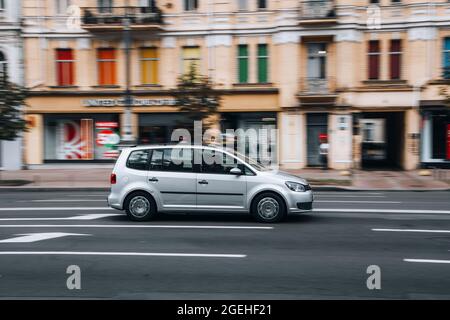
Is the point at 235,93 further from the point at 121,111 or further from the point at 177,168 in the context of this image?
the point at 177,168

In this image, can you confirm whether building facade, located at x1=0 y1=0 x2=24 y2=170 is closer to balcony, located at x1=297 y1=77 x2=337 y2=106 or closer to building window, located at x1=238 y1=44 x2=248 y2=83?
building window, located at x1=238 y1=44 x2=248 y2=83

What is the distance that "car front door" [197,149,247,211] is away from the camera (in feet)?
38.7

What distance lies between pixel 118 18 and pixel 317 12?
10.4m

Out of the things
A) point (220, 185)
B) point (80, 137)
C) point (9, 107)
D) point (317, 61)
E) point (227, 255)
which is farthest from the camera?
point (80, 137)

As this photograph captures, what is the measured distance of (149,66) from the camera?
1164 inches

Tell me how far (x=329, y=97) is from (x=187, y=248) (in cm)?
1968

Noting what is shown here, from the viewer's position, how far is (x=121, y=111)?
29.4 metres

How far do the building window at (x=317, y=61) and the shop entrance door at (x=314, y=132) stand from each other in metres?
2.07

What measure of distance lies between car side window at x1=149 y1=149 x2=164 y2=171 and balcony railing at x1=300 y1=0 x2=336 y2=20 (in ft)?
57.4

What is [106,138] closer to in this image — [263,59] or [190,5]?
[190,5]

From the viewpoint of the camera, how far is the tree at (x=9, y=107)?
2214 cm

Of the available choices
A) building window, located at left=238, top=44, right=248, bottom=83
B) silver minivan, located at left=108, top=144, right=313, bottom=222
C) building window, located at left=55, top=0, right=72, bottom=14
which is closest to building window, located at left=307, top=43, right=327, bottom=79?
building window, located at left=238, top=44, right=248, bottom=83

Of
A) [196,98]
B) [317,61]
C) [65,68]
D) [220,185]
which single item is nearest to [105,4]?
[65,68]

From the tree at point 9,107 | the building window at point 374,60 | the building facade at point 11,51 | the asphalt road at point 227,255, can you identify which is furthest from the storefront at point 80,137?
the asphalt road at point 227,255
